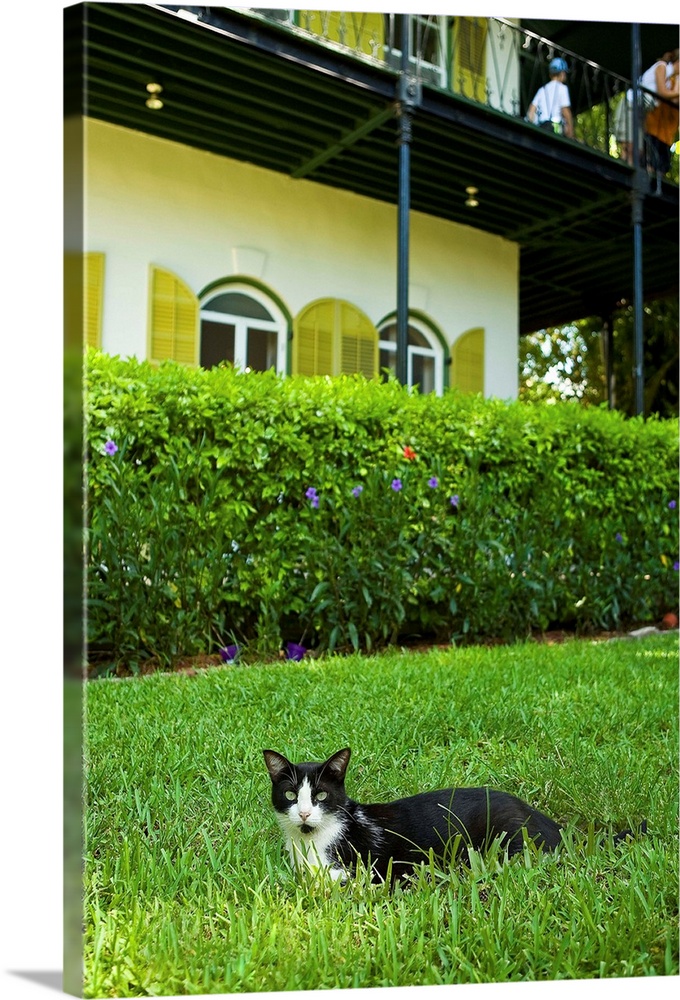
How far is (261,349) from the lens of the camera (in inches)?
256

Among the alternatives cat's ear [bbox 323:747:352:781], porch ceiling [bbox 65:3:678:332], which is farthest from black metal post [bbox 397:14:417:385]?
cat's ear [bbox 323:747:352:781]

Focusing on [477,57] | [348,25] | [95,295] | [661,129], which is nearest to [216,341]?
[95,295]

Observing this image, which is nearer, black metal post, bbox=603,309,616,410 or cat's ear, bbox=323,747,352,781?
cat's ear, bbox=323,747,352,781

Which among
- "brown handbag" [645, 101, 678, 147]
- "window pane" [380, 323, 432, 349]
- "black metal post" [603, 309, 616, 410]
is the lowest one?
"window pane" [380, 323, 432, 349]

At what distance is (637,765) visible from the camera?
6.66ft

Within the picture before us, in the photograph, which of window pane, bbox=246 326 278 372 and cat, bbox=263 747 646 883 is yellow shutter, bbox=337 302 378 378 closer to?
window pane, bbox=246 326 278 372

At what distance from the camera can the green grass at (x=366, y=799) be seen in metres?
1.17

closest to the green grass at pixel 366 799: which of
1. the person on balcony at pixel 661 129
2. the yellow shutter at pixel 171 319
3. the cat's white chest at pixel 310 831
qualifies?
the cat's white chest at pixel 310 831

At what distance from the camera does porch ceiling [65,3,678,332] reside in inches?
195

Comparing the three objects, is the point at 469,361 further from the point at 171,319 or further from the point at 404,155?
the point at 171,319

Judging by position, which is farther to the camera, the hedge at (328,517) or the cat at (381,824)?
the hedge at (328,517)

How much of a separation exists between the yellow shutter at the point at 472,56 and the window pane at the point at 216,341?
119 inches

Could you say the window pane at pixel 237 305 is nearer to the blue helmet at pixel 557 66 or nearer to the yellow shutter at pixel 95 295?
the yellow shutter at pixel 95 295
